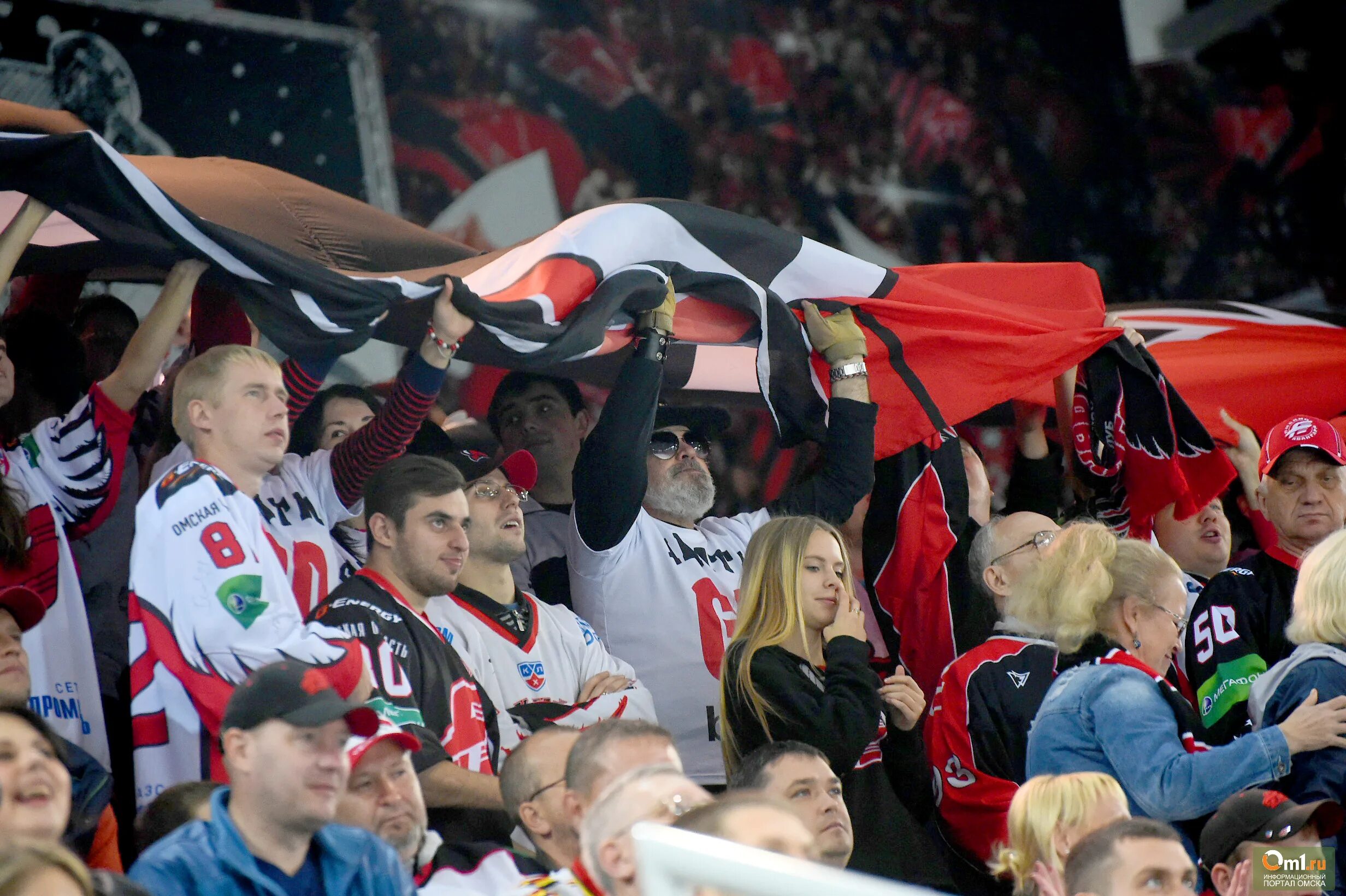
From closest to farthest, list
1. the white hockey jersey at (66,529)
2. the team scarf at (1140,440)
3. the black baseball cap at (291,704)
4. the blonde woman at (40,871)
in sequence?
the blonde woman at (40,871)
the black baseball cap at (291,704)
the white hockey jersey at (66,529)
the team scarf at (1140,440)

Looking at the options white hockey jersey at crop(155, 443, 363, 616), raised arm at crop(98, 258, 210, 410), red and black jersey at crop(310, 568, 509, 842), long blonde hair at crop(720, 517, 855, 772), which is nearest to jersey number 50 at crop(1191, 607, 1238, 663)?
long blonde hair at crop(720, 517, 855, 772)

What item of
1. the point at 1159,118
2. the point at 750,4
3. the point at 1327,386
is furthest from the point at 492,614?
the point at 1159,118

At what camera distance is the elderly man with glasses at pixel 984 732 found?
3.33m

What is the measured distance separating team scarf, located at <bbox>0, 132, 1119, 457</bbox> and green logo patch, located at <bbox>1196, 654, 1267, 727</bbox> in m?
0.86

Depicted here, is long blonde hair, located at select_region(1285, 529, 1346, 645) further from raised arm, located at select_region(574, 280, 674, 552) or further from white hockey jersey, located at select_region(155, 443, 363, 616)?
white hockey jersey, located at select_region(155, 443, 363, 616)

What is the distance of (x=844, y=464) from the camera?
379cm

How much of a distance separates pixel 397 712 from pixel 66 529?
824 millimetres

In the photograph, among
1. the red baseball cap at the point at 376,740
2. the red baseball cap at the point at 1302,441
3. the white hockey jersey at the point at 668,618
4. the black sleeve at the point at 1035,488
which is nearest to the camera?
the red baseball cap at the point at 376,740

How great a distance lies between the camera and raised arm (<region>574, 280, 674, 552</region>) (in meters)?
3.53

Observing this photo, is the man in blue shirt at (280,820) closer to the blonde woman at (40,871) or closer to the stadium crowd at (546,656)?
the stadium crowd at (546,656)

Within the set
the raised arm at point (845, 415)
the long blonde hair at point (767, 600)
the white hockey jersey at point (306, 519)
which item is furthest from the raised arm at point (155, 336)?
the raised arm at point (845, 415)

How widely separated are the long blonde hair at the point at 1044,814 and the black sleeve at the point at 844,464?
1.15 meters

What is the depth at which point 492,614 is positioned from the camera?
333 cm

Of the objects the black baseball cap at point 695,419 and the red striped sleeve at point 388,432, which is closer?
the red striped sleeve at point 388,432
